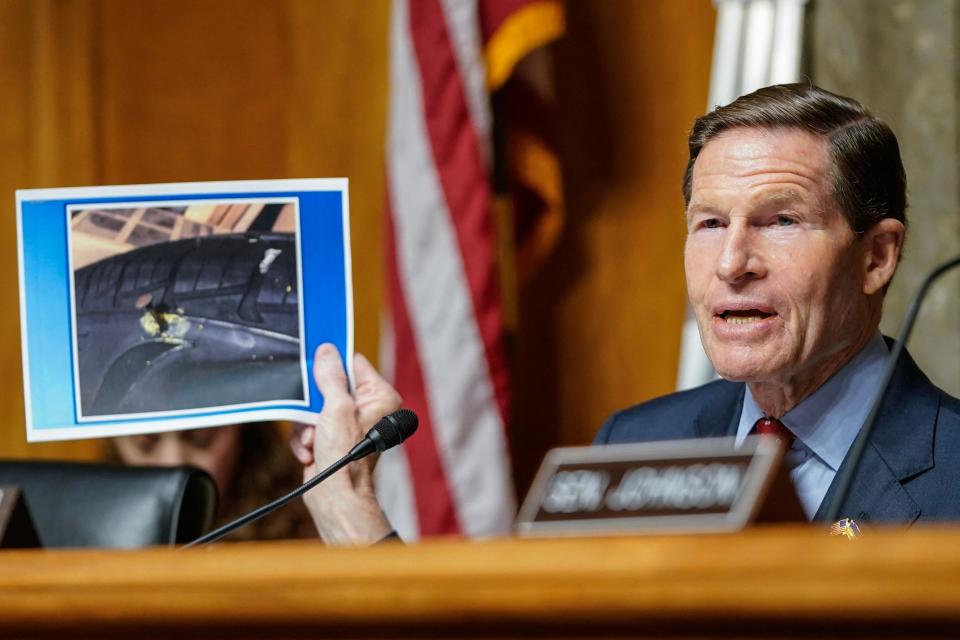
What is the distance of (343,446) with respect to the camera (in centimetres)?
183

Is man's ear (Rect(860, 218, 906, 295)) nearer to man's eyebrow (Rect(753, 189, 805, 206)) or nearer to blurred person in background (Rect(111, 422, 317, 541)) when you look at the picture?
man's eyebrow (Rect(753, 189, 805, 206))

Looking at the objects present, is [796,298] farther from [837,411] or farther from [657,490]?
[657,490]

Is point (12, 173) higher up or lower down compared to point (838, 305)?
higher up

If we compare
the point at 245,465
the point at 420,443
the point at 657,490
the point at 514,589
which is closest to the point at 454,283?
the point at 420,443

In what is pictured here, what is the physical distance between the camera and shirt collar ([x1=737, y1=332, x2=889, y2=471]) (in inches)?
72.7

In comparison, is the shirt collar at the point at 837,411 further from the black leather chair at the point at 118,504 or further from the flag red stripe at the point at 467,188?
the flag red stripe at the point at 467,188

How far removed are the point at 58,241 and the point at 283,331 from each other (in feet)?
1.11

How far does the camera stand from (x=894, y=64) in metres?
3.15

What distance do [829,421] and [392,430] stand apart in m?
0.68

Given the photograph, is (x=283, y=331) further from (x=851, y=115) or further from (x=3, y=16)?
(x=3, y=16)

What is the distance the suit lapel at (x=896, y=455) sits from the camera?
1.71m

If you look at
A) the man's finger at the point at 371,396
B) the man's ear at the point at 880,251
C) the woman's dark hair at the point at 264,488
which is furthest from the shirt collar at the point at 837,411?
the woman's dark hair at the point at 264,488

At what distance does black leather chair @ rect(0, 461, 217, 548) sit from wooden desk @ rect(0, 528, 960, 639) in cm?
94

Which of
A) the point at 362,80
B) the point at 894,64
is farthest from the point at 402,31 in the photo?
the point at 894,64
